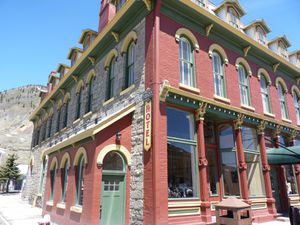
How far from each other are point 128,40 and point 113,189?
6626 mm

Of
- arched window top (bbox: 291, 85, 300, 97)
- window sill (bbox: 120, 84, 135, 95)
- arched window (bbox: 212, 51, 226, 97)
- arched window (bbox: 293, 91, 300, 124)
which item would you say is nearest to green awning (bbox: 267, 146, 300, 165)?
arched window (bbox: 212, 51, 226, 97)

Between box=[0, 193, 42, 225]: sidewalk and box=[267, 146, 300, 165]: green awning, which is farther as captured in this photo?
box=[0, 193, 42, 225]: sidewalk

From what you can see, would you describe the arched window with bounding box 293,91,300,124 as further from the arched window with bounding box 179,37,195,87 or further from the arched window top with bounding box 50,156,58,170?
the arched window top with bounding box 50,156,58,170

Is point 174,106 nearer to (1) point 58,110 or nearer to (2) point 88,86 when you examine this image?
(2) point 88,86

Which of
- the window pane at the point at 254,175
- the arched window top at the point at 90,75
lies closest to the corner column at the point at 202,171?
the window pane at the point at 254,175

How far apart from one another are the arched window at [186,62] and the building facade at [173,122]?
0.05 metres

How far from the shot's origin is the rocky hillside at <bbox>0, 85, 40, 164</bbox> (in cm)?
10344

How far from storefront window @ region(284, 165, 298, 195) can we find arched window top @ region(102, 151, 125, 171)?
32.2ft

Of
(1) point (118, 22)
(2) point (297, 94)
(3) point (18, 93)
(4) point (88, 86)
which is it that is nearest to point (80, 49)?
(4) point (88, 86)

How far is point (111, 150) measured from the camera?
919 centimetres

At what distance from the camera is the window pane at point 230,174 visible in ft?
35.9

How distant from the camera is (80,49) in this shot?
17719 mm

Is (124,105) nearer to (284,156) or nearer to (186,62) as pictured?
(186,62)

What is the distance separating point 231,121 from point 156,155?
4.95 metres
